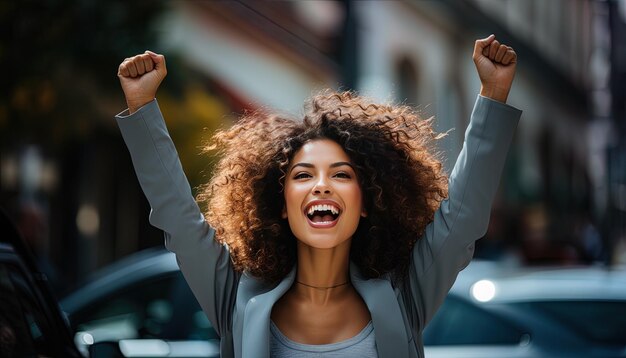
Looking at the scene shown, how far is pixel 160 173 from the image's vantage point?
10.5 ft

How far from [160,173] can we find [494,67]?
0.93 meters

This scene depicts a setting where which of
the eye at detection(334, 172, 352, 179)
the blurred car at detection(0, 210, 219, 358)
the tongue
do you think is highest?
the eye at detection(334, 172, 352, 179)

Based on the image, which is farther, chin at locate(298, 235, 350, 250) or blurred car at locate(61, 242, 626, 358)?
blurred car at locate(61, 242, 626, 358)

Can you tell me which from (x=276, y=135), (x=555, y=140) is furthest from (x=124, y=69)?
(x=555, y=140)

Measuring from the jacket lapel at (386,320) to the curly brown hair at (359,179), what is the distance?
4.4 inches

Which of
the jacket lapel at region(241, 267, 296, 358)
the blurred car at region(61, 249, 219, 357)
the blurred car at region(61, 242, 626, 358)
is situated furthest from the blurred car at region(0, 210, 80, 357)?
the blurred car at region(61, 249, 219, 357)

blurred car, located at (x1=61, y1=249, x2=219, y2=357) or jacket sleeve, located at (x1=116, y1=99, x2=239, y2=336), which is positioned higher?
jacket sleeve, located at (x1=116, y1=99, x2=239, y2=336)

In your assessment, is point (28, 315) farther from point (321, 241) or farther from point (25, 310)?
point (321, 241)

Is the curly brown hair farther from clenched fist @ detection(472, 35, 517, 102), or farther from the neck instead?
clenched fist @ detection(472, 35, 517, 102)

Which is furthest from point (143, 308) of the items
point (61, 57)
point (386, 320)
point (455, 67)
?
point (455, 67)

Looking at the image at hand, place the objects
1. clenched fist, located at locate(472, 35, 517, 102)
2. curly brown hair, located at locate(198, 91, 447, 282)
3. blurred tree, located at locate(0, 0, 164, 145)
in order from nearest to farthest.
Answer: clenched fist, located at locate(472, 35, 517, 102)
curly brown hair, located at locate(198, 91, 447, 282)
blurred tree, located at locate(0, 0, 164, 145)

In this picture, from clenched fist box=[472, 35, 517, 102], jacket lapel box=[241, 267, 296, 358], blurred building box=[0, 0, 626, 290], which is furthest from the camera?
blurred building box=[0, 0, 626, 290]

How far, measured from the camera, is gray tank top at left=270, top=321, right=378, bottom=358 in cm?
317

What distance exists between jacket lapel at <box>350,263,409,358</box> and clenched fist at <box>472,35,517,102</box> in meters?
0.59
